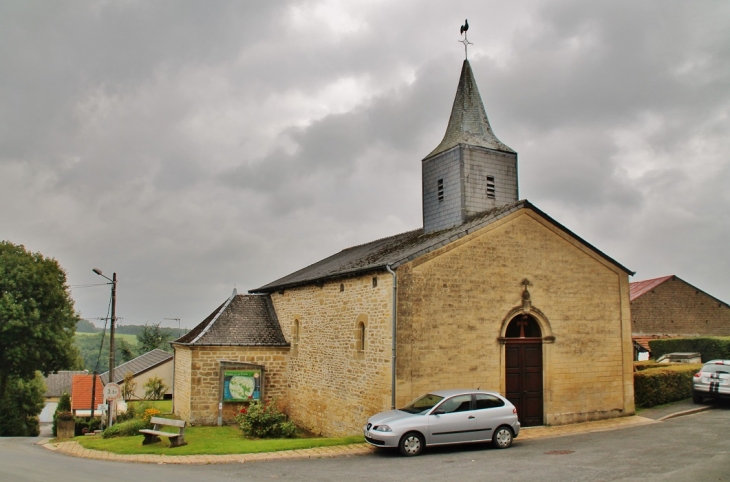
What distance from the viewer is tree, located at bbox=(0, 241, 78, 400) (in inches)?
1347

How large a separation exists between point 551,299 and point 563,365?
209cm

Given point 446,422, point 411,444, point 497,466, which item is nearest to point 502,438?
point 446,422

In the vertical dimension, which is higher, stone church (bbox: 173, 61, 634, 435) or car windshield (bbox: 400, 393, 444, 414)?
stone church (bbox: 173, 61, 634, 435)

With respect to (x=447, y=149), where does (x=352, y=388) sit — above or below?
below

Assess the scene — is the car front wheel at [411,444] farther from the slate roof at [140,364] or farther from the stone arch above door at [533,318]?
the slate roof at [140,364]

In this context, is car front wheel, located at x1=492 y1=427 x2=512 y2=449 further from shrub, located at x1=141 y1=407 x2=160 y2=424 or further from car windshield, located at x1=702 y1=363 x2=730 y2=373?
shrub, located at x1=141 y1=407 x2=160 y2=424

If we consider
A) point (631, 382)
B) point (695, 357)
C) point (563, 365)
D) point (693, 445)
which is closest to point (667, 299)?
point (695, 357)

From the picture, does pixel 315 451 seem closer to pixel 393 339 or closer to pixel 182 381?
pixel 393 339

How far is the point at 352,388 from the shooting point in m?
17.8

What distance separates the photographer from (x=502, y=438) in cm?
1380

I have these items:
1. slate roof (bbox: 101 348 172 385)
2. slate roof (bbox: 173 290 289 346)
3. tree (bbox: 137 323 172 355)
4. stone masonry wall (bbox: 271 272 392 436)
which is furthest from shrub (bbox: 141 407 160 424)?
tree (bbox: 137 323 172 355)

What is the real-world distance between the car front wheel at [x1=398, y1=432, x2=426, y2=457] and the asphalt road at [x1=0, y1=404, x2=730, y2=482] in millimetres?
193

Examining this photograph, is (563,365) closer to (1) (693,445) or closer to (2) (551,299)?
(2) (551,299)

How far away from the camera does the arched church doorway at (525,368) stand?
17.1 meters
